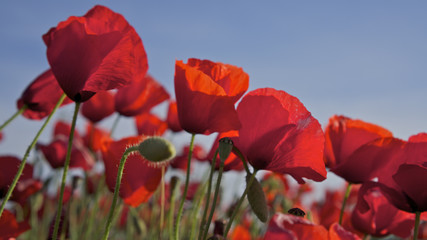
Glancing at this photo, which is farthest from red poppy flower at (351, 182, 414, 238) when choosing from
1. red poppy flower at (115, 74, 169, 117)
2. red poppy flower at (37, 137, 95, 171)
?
red poppy flower at (37, 137, 95, 171)

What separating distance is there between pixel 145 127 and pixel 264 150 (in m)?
1.16

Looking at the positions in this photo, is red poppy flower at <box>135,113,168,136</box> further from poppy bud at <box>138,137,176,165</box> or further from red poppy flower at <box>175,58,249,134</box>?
poppy bud at <box>138,137,176,165</box>

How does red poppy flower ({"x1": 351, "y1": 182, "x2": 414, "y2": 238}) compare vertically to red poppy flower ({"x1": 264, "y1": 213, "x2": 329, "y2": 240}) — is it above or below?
below

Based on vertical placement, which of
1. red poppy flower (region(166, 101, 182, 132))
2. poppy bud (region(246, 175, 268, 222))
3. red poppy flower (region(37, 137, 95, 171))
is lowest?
red poppy flower (region(37, 137, 95, 171))

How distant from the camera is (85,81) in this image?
0.85 meters

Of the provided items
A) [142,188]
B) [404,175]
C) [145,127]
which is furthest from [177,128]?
[404,175]

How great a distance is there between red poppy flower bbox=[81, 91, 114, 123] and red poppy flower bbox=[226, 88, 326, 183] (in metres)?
0.99

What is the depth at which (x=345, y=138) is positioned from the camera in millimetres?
1077

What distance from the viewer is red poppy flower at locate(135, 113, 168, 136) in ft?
5.73

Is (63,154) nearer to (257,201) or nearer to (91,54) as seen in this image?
(91,54)

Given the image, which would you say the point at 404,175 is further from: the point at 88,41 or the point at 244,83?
the point at 88,41

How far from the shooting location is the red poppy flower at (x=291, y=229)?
530 mm

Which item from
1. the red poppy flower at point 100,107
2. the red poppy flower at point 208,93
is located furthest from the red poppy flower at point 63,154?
the red poppy flower at point 208,93

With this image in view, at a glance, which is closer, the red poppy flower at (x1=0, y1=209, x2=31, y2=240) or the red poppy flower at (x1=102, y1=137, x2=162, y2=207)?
the red poppy flower at (x1=0, y1=209, x2=31, y2=240)
